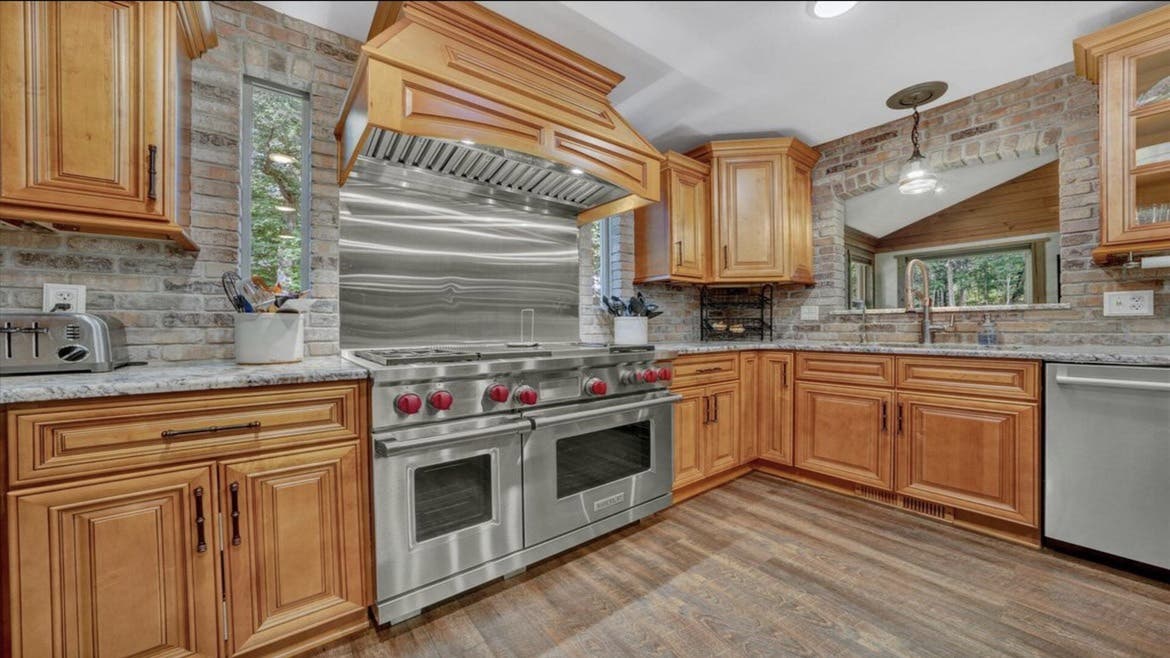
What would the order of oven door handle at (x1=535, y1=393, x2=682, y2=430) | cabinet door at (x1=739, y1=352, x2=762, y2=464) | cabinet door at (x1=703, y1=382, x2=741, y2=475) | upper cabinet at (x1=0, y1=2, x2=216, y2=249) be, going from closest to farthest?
upper cabinet at (x1=0, y1=2, x2=216, y2=249) → oven door handle at (x1=535, y1=393, x2=682, y2=430) → cabinet door at (x1=703, y1=382, x2=741, y2=475) → cabinet door at (x1=739, y1=352, x2=762, y2=464)

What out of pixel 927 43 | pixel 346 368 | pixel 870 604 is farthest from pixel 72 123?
pixel 870 604

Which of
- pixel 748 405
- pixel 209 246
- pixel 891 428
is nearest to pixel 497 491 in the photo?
pixel 209 246

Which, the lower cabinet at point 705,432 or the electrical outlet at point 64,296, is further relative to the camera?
the lower cabinet at point 705,432

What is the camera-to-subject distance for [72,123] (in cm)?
105

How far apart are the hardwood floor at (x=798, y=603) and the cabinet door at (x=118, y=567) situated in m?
0.40

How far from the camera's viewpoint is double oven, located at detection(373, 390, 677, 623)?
4.26 ft

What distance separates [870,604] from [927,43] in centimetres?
169

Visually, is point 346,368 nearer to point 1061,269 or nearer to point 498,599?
point 498,599

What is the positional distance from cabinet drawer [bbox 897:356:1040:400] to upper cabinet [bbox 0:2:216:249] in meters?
2.69

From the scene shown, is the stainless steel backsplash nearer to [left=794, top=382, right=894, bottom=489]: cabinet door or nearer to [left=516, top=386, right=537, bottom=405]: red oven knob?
[left=516, top=386, right=537, bottom=405]: red oven knob

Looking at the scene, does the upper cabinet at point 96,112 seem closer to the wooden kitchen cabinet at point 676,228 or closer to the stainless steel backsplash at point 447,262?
the stainless steel backsplash at point 447,262

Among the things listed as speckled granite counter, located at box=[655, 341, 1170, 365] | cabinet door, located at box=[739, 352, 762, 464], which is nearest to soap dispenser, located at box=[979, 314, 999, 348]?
speckled granite counter, located at box=[655, 341, 1170, 365]

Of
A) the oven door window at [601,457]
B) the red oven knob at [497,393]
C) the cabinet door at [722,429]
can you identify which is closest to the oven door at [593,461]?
the oven door window at [601,457]

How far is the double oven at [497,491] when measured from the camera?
1.30m
